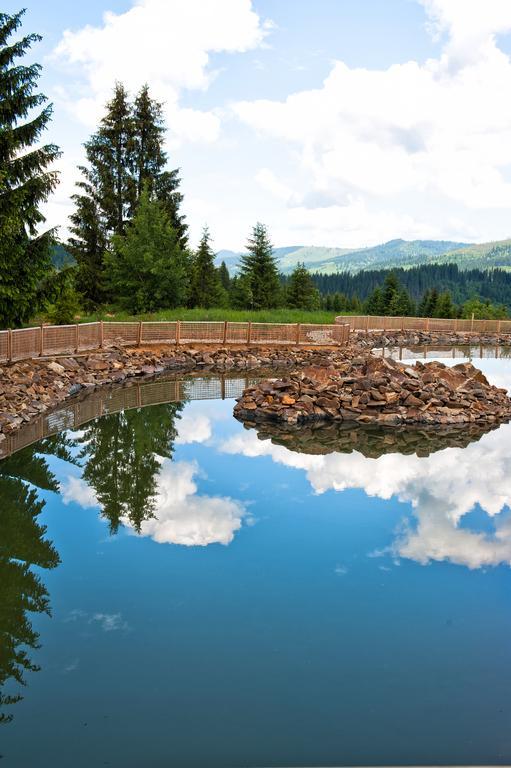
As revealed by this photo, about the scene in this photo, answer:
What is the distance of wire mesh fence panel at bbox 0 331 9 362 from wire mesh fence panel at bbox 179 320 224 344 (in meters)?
10.6

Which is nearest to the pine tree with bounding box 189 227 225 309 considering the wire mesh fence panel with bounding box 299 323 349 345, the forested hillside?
the wire mesh fence panel with bounding box 299 323 349 345

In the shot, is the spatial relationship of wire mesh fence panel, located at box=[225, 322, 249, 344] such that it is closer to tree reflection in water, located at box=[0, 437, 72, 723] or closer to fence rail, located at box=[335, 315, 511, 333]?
fence rail, located at box=[335, 315, 511, 333]

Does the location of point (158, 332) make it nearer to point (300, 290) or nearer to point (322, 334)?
point (322, 334)

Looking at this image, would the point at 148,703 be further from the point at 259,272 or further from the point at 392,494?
the point at 259,272

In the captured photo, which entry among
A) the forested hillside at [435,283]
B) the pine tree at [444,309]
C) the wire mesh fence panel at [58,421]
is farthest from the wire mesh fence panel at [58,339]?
the forested hillside at [435,283]

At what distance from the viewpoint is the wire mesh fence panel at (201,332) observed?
90.4 feet

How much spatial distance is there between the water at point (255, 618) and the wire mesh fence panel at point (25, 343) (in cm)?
757

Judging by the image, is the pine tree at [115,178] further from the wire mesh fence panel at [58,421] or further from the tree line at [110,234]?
the wire mesh fence panel at [58,421]

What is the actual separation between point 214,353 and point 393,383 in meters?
11.4

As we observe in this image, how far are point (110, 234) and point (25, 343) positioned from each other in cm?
2097

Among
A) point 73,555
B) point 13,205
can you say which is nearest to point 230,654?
point 73,555

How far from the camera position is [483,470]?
11703mm

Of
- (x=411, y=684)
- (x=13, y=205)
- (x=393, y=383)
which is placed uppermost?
(x=13, y=205)

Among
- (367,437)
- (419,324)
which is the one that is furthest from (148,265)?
(419,324)
